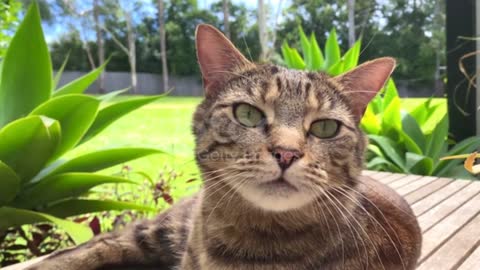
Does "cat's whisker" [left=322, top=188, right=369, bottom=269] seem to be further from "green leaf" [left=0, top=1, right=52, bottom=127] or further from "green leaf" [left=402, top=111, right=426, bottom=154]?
"green leaf" [left=402, top=111, right=426, bottom=154]

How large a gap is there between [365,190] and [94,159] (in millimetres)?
762

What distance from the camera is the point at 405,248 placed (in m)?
0.78

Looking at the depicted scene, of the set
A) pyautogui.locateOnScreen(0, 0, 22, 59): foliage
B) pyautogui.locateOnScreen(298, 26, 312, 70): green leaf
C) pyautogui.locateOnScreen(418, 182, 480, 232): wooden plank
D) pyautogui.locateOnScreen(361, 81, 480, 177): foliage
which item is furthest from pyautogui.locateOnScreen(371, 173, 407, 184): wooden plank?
pyautogui.locateOnScreen(0, 0, 22, 59): foliage

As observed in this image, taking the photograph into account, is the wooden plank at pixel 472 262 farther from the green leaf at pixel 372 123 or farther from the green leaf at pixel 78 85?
the green leaf at pixel 372 123

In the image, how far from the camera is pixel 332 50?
8.66 ft

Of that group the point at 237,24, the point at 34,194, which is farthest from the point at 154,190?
the point at 237,24

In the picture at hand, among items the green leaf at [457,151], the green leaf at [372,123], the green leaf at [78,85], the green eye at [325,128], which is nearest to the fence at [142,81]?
the green leaf at [372,123]

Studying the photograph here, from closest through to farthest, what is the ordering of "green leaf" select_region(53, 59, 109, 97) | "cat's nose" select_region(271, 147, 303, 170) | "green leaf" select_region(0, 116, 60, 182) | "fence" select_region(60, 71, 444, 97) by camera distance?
"cat's nose" select_region(271, 147, 303, 170) → "green leaf" select_region(0, 116, 60, 182) → "green leaf" select_region(53, 59, 109, 97) → "fence" select_region(60, 71, 444, 97)

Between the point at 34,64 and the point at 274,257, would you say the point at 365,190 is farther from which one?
the point at 34,64

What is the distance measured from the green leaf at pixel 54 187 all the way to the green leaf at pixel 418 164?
1.40m

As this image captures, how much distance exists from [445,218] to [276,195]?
0.73m

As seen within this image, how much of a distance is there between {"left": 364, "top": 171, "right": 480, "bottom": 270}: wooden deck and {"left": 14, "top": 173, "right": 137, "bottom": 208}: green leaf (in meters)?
0.80

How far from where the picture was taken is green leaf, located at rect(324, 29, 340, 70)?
2623mm

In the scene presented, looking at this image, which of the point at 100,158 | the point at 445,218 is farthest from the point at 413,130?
the point at 100,158
